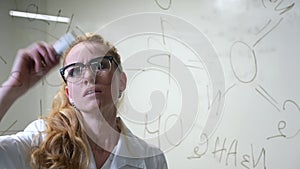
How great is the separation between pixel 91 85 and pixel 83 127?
0.32 ft

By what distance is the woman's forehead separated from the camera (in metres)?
0.63

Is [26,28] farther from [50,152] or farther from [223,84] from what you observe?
[223,84]

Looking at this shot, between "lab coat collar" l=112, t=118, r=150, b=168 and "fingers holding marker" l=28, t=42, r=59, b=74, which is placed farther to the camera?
"lab coat collar" l=112, t=118, r=150, b=168

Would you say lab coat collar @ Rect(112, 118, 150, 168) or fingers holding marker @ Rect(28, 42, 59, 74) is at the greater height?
fingers holding marker @ Rect(28, 42, 59, 74)

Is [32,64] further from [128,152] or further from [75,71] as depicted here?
[128,152]

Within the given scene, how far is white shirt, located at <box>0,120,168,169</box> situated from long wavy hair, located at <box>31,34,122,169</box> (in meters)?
0.02

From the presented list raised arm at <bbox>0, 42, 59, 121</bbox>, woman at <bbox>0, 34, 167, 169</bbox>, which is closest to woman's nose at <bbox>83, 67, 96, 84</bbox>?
woman at <bbox>0, 34, 167, 169</bbox>

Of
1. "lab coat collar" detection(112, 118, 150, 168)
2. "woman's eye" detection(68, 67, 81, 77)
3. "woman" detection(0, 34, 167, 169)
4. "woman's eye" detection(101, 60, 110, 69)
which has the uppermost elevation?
"woman's eye" detection(101, 60, 110, 69)

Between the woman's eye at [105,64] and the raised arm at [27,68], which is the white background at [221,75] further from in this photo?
the raised arm at [27,68]

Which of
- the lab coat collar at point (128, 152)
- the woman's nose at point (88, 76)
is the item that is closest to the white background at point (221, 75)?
the lab coat collar at point (128, 152)

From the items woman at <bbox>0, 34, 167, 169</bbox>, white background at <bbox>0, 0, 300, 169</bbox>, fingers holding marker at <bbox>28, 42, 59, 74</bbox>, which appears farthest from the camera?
white background at <bbox>0, 0, 300, 169</bbox>

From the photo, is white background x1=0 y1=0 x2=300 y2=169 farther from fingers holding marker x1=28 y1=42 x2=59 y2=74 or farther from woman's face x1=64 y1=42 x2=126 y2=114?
fingers holding marker x1=28 y1=42 x2=59 y2=74

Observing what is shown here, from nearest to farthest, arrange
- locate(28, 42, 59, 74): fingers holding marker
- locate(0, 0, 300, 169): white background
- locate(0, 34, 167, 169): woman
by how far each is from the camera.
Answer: locate(28, 42, 59, 74): fingers holding marker
locate(0, 34, 167, 169): woman
locate(0, 0, 300, 169): white background

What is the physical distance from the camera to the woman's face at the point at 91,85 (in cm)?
63
